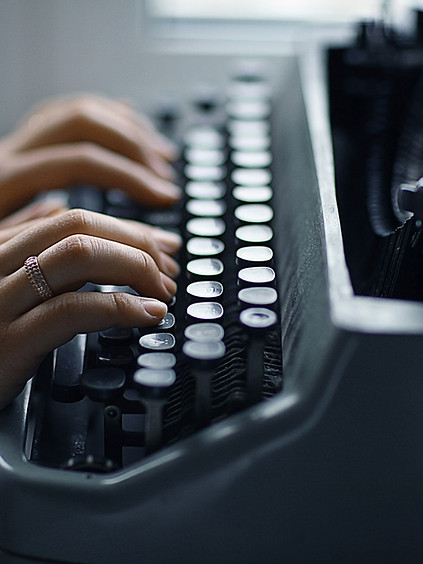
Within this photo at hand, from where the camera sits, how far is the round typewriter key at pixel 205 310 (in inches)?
39.6

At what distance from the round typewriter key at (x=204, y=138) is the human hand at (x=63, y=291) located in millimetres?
689

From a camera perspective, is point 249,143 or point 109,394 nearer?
point 109,394

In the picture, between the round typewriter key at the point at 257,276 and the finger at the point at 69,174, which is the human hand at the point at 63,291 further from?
the finger at the point at 69,174

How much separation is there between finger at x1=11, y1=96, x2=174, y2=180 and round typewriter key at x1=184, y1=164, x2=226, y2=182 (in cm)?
4

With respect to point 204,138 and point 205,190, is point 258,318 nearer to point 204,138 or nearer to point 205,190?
point 205,190

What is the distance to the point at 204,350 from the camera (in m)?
0.85

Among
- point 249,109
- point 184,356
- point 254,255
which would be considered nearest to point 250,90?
point 249,109

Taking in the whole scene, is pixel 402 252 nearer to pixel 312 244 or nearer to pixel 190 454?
pixel 312 244

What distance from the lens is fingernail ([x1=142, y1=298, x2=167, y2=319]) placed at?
3.21 ft

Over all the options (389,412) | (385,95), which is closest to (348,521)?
(389,412)

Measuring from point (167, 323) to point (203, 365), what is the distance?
0.22m

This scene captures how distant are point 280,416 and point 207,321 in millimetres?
234

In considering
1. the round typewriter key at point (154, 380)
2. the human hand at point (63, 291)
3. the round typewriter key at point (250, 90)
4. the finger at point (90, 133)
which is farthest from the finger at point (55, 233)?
the round typewriter key at point (250, 90)

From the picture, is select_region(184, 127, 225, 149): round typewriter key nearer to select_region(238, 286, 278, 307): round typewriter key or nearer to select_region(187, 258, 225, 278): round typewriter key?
select_region(187, 258, 225, 278): round typewriter key
